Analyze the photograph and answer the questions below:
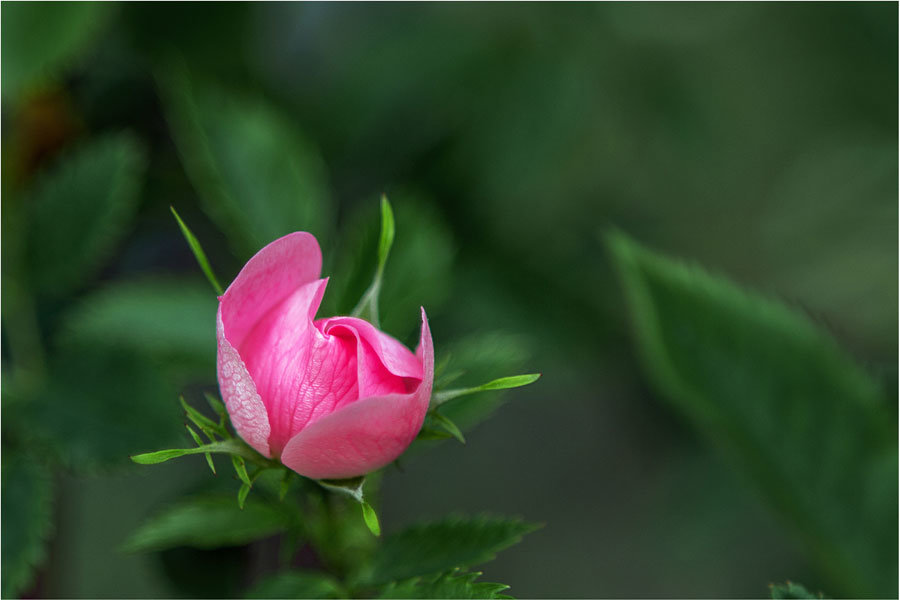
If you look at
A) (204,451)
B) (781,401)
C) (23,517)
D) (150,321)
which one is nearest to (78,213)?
(150,321)

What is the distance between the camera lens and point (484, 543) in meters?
0.35

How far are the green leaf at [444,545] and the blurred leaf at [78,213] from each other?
0.86 feet

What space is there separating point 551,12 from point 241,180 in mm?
428

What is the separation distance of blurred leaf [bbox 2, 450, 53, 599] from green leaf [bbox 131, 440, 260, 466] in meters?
0.17

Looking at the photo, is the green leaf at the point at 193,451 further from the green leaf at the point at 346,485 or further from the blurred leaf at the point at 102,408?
the blurred leaf at the point at 102,408

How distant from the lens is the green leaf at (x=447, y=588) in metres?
0.31

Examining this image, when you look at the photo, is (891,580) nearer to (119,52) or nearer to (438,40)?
(438,40)

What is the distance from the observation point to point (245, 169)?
1.71 ft

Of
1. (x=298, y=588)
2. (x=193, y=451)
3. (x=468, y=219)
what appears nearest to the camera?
(x=193, y=451)

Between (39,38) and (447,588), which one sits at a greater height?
(39,38)

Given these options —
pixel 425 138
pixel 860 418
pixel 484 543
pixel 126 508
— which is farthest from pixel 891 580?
pixel 126 508

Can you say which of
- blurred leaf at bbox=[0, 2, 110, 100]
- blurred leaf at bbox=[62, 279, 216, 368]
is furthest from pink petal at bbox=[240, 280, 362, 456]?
blurred leaf at bbox=[0, 2, 110, 100]

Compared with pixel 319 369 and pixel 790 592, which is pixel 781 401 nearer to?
pixel 790 592

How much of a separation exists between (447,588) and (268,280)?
136mm
